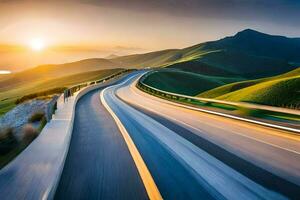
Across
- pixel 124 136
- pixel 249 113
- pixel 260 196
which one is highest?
pixel 260 196

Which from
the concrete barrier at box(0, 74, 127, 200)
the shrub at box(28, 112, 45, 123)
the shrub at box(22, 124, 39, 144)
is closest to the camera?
the concrete barrier at box(0, 74, 127, 200)

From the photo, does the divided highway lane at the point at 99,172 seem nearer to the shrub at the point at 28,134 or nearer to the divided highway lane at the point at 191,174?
the divided highway lane at the point at 191,174

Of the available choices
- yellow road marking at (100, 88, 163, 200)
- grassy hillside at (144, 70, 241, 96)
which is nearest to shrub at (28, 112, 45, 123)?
yellow road marking at (100, 88, 163, 200)

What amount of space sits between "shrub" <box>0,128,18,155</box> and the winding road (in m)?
2.89

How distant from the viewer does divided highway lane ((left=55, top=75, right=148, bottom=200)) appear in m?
6.95

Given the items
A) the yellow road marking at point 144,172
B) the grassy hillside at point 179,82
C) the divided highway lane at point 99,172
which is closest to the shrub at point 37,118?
the divided highway lane at point 99,172

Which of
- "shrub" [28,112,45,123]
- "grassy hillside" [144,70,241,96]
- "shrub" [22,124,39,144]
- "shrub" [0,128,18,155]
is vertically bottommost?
"grassy hillside" [144,70,241,96]

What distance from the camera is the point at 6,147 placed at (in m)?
16.4

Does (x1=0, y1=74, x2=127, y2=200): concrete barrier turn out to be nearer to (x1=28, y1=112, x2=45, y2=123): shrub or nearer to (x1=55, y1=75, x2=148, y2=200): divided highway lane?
(x1=55, y1=75, x2=148, y2=200): divided highway lane

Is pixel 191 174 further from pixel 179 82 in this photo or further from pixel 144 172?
pixel 179 82

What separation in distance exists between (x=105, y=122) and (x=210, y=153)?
364 inches

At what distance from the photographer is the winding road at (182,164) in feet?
23.0

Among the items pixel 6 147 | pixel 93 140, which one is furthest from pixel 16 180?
pixel 6 147

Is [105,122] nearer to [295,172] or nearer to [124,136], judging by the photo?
[124,136]
